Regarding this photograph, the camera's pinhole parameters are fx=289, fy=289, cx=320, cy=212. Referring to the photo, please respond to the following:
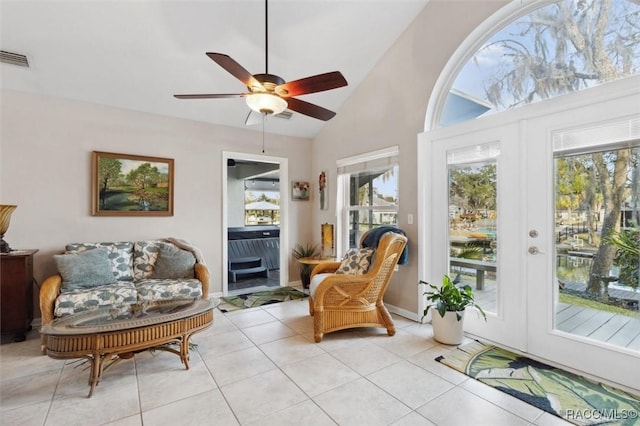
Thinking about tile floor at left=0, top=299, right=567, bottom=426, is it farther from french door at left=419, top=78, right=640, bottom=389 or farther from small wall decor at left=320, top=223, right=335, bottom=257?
small wall decor at left=320, top=223, right=335, bottom=257

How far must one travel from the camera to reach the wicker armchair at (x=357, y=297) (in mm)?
2900

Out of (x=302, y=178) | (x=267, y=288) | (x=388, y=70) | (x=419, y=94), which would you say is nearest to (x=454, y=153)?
(x=419, y=94)

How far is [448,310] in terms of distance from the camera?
108 inches

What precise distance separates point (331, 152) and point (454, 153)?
84.3 inches

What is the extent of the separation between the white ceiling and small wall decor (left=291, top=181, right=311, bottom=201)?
1753 millimetres

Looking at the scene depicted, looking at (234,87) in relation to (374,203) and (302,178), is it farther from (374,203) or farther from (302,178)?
(374,203)

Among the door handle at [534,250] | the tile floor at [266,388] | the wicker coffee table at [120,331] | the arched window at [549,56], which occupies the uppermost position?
the arched window at [549,56]

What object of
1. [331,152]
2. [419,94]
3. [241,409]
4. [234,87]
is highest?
[234,87]

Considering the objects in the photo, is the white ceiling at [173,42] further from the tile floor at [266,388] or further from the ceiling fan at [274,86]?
the tile floor at [266,388]

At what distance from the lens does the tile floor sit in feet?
5.92

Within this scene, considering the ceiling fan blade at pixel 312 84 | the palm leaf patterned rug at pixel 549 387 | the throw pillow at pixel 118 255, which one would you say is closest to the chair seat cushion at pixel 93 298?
the throw pillow at pixel 118 255

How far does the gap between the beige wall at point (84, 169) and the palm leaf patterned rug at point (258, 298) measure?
0.41m

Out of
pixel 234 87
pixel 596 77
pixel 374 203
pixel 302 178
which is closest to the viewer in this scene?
pixel 596 77

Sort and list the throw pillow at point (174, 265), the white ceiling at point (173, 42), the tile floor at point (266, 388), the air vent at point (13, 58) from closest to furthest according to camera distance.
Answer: the tile floor at point (266, 388), the white ceiling at point (173, 42), the air vent at point (13, 58), the throw pillow at point (174, 265)
